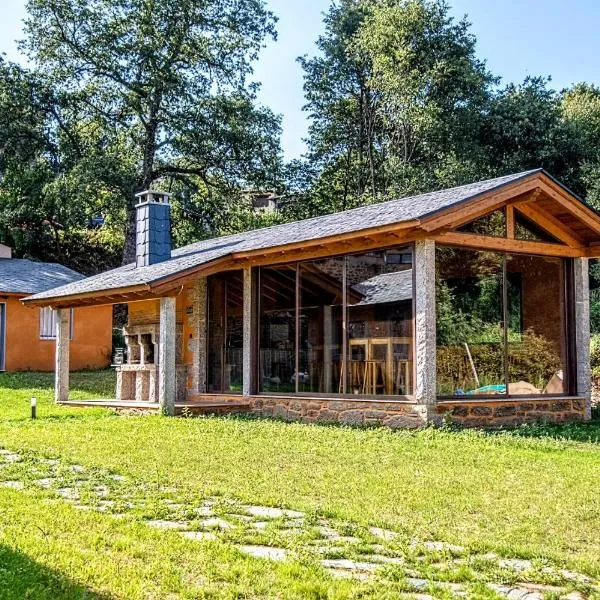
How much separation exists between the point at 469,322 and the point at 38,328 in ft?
46.4

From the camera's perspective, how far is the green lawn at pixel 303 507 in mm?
3717

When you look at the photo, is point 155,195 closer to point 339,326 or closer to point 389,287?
point 339,326

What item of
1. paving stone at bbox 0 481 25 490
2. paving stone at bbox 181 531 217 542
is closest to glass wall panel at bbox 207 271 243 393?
paving stone at bbox 0 481 25 490

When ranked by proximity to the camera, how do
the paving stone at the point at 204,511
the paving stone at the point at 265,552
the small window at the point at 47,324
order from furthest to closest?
the small window at the point at 47,324 → the paving stone at the point at 204,511 → the paving stone at the point at 265,552

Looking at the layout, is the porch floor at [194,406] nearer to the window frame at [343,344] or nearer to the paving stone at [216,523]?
the window frame at [343,344]

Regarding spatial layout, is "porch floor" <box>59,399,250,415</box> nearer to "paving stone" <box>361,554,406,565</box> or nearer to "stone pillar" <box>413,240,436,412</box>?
"stone pillar" <box>413,240,436,412</box>

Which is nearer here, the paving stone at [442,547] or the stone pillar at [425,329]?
the paving stone at [442,547]

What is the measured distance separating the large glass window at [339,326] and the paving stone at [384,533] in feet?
19.0

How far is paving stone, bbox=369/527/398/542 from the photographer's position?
4.53m

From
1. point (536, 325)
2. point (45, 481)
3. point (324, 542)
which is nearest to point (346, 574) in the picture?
point (324, 542)

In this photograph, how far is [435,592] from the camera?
11.6 ft

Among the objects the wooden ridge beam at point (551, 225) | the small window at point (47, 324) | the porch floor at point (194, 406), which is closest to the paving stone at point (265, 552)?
the porch floor at point (194, 406)

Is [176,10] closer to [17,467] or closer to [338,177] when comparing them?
[338,177]

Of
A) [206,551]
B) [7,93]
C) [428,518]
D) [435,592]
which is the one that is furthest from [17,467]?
[7,93]
